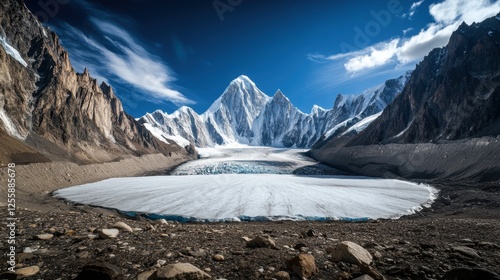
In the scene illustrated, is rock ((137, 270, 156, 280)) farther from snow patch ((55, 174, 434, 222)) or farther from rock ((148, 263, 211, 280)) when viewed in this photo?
snow patch ((55, 174, 434, 222))

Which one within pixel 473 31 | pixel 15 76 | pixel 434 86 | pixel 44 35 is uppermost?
pixel 473 31

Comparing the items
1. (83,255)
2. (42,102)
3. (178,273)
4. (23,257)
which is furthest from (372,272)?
(42,102)

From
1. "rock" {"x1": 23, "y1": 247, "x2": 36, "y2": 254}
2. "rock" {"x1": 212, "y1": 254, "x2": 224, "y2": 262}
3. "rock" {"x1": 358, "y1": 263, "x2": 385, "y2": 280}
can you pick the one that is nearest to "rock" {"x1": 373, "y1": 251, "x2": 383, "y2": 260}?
"rock" {"x1": 358, "y1": 263, "x2": 385, "y2": 280}

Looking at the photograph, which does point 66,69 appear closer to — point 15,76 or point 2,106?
point 15,76

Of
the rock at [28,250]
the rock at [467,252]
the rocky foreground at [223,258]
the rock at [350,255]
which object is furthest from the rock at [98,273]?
the rock at [467,252]

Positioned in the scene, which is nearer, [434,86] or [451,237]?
[451,237]

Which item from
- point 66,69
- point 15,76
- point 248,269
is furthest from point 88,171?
point 248,269

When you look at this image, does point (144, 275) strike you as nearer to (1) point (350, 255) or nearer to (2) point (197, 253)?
(2) point (197, 253)
